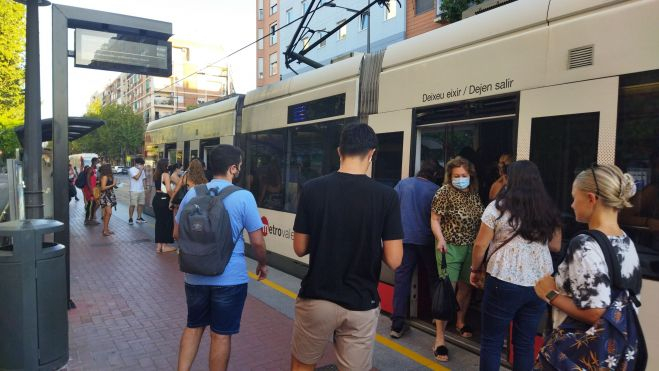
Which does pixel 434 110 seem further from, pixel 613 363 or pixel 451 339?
pixel 613 363

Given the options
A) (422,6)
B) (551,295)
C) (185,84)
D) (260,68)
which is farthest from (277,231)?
(185,84)

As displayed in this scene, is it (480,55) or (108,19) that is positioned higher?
(108,19)

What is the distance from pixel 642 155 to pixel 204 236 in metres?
2.76

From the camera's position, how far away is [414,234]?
4543 mm

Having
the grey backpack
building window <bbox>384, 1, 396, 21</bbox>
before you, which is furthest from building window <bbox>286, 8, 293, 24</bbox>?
the grey backpack

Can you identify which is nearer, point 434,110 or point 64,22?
point 434,110

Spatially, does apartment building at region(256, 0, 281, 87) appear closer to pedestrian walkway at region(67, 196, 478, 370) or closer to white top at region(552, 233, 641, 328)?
pedestrian walkway at region(67, 196, 478, 370)

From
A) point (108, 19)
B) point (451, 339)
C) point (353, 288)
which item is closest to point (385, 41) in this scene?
point (108, 19)

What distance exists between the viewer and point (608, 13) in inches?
122

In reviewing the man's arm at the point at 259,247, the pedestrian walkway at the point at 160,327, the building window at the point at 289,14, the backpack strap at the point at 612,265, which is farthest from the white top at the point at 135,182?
the building window at the point at 289,14

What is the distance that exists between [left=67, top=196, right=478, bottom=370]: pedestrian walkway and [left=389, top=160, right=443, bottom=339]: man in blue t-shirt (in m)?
0.32

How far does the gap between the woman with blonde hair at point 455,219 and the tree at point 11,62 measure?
2147 cm

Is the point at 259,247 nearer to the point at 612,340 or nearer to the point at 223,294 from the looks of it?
the point at 223,294

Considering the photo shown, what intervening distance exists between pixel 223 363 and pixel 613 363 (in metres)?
2.29
